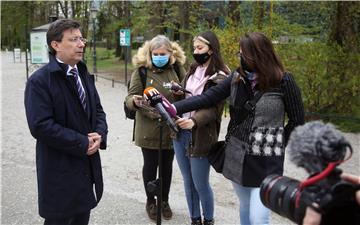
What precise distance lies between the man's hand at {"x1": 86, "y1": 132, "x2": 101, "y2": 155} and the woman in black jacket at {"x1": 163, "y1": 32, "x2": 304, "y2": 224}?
950 millimetres

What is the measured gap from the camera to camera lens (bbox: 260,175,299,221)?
1637 mm

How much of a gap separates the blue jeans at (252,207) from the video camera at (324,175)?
4.46 feet

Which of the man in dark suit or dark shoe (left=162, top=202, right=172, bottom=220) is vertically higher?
the man in dark suit

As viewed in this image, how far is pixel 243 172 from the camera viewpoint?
115 inches

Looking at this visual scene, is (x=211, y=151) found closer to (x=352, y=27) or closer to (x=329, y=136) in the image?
(x=329, y=136)

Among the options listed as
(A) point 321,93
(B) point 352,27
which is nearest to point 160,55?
(A) point 321,93

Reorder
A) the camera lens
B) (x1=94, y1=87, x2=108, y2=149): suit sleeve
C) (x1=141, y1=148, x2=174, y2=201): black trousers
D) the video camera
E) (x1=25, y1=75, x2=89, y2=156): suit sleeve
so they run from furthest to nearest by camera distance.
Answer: (x1=141, y1=148, x2=174, y2=201): black trousers → (x1=94, y1=87, x2=108, y2=149): suit sleeve → (x1=25, y1=75, x2=89, y2=156): suit sleeve → the camera lens → the video camera

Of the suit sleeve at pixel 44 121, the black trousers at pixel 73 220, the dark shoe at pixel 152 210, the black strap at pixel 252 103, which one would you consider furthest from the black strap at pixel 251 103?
the dark shoe at pixel 152 210

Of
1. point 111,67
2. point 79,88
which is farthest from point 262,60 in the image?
point 111,67

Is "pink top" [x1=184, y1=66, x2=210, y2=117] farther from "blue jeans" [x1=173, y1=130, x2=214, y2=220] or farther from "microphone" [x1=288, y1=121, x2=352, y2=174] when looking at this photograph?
"microphone" [x1=288, y1=121, x2=352, y2=174]

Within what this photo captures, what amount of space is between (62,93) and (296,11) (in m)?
10.2

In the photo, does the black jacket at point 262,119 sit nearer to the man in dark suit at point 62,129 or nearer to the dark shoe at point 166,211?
the man in dark suit at point 62,129

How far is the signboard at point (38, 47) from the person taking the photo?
51.1 ft

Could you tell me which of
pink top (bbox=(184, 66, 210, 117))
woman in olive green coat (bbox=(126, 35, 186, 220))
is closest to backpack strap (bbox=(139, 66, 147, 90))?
woman in olive green coat (bbox=(126, 35, 186, 220))
